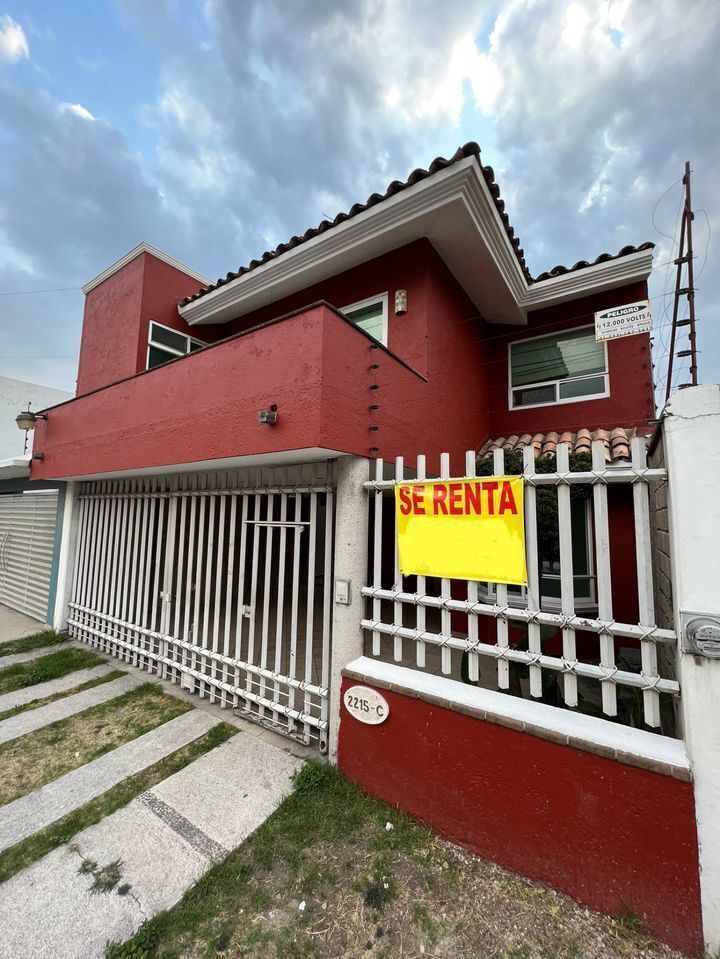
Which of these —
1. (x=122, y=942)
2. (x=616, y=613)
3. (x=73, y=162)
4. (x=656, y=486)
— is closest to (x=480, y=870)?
(x=122, y=942)

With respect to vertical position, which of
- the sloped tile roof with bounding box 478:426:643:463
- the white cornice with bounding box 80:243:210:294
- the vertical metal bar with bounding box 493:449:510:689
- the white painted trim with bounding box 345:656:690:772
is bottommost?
the white painted trim with bounding box 345:656:690:772

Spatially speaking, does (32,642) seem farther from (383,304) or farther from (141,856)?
(383,304)

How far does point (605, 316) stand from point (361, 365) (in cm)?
326

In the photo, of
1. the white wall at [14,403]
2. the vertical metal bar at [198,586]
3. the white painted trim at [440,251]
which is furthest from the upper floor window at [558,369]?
the white wall at [14,403]

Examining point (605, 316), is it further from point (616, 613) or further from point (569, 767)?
point (569, 767)

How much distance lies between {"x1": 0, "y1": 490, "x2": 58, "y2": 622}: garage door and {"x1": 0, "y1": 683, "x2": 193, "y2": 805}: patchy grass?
429cm

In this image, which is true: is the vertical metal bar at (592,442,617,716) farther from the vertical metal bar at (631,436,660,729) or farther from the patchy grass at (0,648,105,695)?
the patchy grass at (0,648,105,695)

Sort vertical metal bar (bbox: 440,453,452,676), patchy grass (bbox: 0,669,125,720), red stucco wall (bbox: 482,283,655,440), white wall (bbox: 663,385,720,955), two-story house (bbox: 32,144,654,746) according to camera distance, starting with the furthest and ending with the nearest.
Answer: red stucco wall (bbox: 482,283,655,440)
patchy grass (bbox: 0,669,125,720)
two-story house (bbox: 32,144,654,746)
vertical metal bar (bbox: 440,453,452,676)
white wall (bbox: 663,385,720,955)

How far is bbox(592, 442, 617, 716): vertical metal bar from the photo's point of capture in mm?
2133

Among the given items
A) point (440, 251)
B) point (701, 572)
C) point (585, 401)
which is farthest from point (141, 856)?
point (585, 401)

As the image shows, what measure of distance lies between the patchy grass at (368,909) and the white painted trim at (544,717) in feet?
2.98

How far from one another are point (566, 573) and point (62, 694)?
581 cm

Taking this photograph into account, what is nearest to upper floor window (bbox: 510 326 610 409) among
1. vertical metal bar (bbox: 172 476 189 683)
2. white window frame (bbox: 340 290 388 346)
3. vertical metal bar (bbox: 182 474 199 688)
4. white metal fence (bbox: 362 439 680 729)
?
white window frame (bbox: 340 290 388 346)

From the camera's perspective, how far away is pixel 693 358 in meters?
4.74
